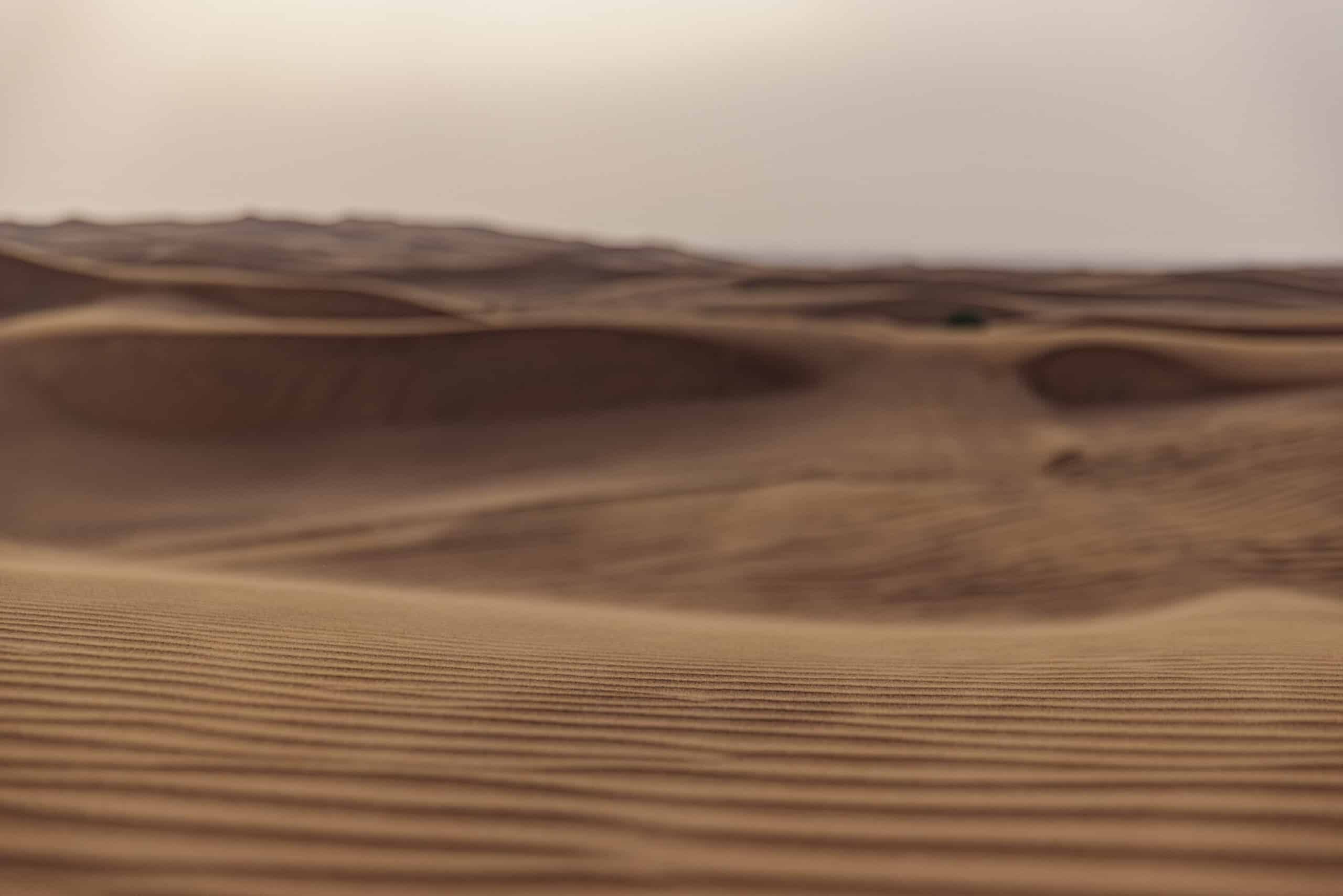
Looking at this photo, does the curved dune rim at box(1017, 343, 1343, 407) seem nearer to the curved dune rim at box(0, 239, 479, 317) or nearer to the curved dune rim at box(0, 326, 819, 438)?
the curved dune rim at box(0, 326, 819, 438)

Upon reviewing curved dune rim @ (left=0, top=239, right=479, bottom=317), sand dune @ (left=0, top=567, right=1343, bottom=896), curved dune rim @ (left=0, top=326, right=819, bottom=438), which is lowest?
sand dune @ (left=0, top=567, right=1343, bottom=896)

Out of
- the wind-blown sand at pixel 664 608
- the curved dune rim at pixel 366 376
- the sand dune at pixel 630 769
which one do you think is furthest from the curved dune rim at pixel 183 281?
the sand dune at pixel 630 769

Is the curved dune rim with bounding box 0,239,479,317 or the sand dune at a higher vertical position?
the curved dune rim with bounding box 0,239,479,317

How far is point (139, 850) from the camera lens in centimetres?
194

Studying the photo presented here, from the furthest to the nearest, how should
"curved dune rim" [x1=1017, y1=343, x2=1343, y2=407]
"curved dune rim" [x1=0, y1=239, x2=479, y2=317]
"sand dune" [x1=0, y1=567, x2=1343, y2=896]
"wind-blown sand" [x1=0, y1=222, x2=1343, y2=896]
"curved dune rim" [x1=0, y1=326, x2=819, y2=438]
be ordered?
"curved dune rim" [x1=0, y1=239, x2=479, y2=317], "curved dune rim" [x1=1017, y1=343, x2=1343, y2=407], "curved dune rim" [x1=0, y1=326, x2=819, y2=438], "wind-blown sand" [x1=0, y1=222, x2=1343, y2=896], "sand dune" [x1=0, y1=567, x2=1343, y2=896]

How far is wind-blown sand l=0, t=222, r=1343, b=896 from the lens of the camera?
2.03 m

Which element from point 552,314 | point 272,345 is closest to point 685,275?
point 552,314

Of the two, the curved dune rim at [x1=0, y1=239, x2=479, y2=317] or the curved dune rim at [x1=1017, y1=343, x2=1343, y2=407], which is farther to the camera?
the curved dune rim at [x1=0, y1=239, x2=479, y2=317]

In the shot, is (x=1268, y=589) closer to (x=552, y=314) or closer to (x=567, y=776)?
(x=567, y=776)

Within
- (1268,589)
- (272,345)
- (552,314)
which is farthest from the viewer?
(552,314)

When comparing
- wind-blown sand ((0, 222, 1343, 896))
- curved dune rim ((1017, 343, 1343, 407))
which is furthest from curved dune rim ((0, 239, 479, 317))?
curved dune rim ((1017, 343, 1343, 407))

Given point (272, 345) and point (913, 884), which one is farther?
point (272, 345)

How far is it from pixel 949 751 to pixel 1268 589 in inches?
168

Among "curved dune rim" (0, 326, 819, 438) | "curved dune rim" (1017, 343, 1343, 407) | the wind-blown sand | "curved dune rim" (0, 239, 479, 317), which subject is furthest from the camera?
"curved dune rim" (0, 239, 479, 317)
